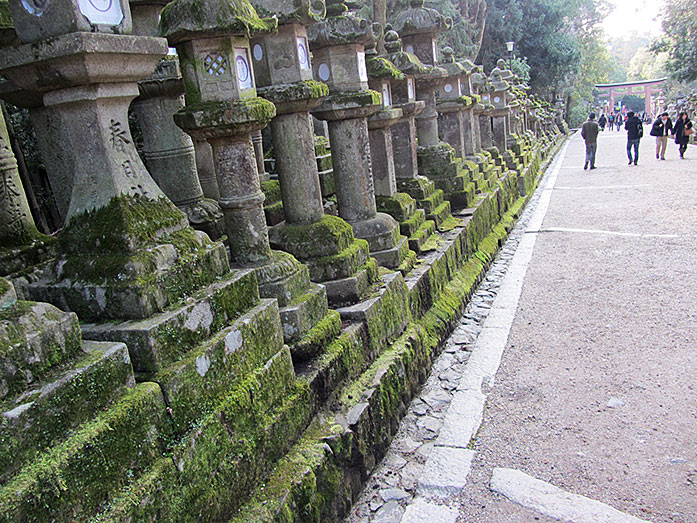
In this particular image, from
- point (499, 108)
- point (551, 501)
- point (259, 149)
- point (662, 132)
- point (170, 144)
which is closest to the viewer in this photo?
point (551, 501)

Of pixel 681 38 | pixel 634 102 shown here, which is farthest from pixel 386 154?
pixel 634 102

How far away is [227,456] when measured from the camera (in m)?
2.62

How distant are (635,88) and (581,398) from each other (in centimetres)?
8223

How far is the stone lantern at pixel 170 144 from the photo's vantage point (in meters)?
4.33

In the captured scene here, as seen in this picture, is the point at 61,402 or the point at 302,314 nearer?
the point at 61,402

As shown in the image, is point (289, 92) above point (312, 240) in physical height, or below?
above

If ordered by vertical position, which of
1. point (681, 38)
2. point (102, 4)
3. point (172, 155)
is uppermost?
point (681, 38)

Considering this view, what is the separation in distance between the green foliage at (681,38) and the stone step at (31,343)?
31.2 metres

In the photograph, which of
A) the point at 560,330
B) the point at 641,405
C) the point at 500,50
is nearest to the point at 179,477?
the point at 641,405

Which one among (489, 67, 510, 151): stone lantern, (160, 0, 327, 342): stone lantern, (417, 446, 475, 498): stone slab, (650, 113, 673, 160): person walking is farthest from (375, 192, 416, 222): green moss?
(650, 113, 673, 160): person walking

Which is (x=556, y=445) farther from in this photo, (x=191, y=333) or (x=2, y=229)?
(x=2, y=229)

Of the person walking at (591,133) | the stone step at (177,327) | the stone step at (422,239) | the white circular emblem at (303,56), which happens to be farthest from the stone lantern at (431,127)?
the person walking at (591,133)

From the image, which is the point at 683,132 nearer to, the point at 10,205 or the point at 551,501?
the point at 551,501

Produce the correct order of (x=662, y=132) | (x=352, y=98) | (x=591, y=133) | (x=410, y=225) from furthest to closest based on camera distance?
(x=662, y=132)
(x=591, y=133)
(x=410, y=225)
(x=352, y=98)
